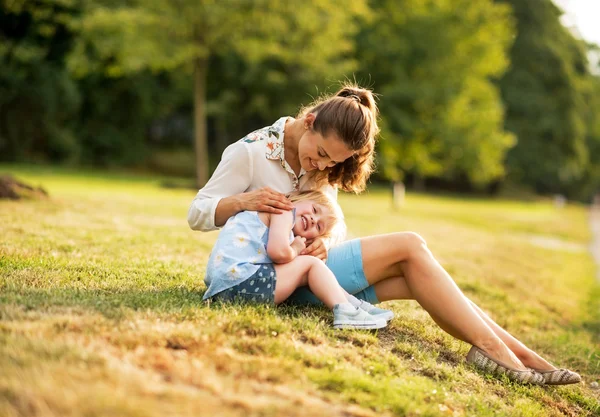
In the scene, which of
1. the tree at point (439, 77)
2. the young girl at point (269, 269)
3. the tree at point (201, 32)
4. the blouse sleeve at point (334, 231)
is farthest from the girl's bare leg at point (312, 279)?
the tree at point (439, 77)

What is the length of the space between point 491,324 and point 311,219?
1.41m

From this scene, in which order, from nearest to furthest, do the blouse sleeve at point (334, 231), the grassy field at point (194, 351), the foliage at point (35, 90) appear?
1. the grassy field at point (194, 351)
2. the blouse sleeve at point (334, 231)
3. the foliage at point (35, 90)

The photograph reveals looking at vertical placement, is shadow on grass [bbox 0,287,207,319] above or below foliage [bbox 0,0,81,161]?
below

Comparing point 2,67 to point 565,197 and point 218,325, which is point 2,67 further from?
point 565,197

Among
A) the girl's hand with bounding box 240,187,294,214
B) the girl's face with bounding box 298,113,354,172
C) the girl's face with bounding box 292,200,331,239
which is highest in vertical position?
the girl's face with bounding box 298,113,354,172

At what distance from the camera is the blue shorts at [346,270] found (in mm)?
4516

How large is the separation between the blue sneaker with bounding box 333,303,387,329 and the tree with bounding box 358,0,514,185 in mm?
26271

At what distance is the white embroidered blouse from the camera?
15.0ft

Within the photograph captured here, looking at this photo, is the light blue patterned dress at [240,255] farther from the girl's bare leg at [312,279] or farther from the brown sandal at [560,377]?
the brown sandal at [560,377]

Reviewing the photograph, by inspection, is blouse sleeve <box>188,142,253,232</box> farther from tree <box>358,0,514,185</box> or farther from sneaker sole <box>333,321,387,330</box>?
tree <box>358,0,514,185</box>

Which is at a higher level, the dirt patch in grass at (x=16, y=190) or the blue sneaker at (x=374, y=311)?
the dirt patch in grass at (x=16, y=190)

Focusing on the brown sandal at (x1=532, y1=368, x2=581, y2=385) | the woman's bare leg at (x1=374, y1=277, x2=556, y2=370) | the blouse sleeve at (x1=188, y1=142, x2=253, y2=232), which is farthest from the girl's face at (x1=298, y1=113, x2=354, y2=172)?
the brown sandal at (x1=532, y1=368, x2=581, y2=385)

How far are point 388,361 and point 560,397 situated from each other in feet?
4.45

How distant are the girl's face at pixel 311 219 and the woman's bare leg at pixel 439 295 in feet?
1.32
